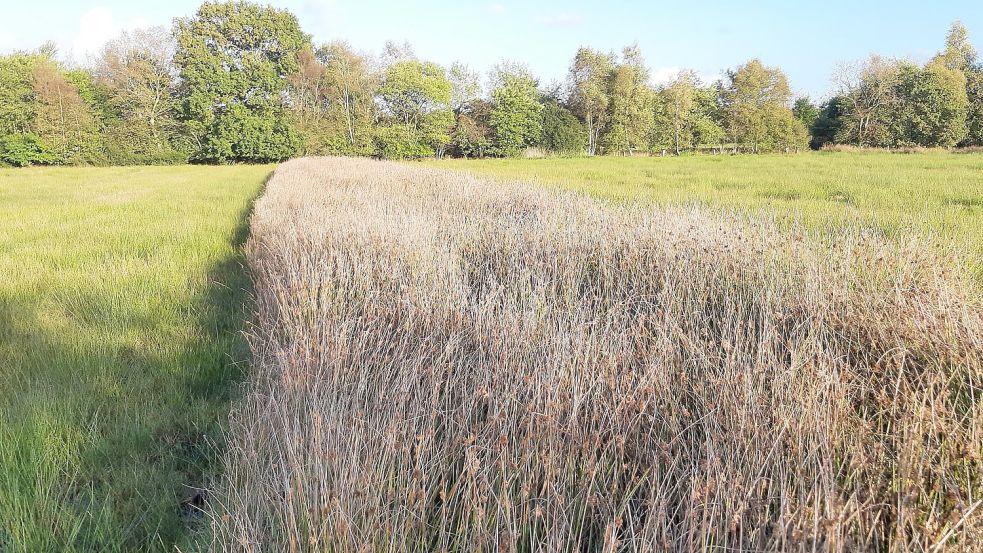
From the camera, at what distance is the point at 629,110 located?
158 ft

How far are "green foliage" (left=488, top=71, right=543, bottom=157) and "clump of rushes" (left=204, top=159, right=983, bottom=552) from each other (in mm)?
44951

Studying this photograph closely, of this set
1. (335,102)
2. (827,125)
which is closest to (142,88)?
(335,102)

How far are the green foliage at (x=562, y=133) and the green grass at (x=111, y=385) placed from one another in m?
44.9

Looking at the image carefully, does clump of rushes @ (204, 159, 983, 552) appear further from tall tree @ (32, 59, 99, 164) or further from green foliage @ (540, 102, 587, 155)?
green foliage @ (540, 102, 587, 155)

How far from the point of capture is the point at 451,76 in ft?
168

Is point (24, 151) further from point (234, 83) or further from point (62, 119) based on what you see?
Result: point (234, 83)

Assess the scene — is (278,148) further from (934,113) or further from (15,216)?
(934,113)

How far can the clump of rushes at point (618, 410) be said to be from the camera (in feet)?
4.80

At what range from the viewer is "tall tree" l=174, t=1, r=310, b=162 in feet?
133

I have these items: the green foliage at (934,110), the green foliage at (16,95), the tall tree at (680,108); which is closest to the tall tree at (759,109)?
the tall tree at (680,108)

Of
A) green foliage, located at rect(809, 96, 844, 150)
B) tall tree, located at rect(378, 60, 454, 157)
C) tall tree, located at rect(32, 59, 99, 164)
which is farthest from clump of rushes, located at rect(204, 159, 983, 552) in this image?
green foliage, located at rect(809, 96, 844, 150)

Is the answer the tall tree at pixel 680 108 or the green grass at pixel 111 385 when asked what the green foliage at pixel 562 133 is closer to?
the tall tree at pixel 680 108

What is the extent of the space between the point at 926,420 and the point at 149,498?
113 inches

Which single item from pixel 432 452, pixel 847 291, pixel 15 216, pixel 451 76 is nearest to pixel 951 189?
pixel 847 291
